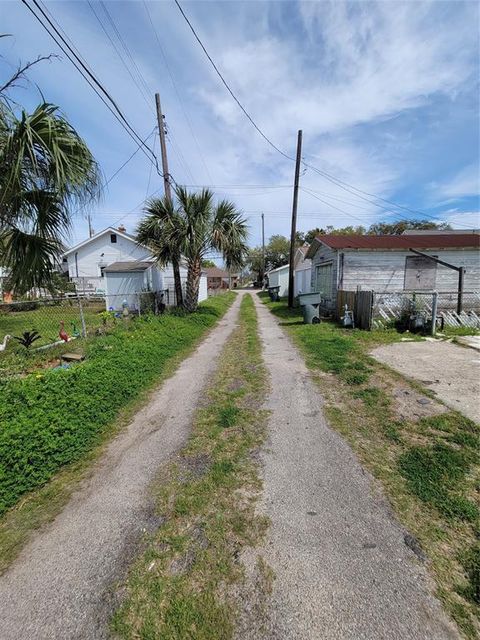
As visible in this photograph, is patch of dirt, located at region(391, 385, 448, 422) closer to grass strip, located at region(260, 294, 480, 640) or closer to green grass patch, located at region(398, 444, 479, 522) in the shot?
grass strip, located at region(260, 294, 480, 640)

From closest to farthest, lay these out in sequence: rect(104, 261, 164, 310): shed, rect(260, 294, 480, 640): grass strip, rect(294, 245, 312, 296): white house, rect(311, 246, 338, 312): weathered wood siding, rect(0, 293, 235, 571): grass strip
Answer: rect(260, 294, 480, 640): grass strip < rect(0, 293, 235, 571): grass strip < rect(311, 246, 338, 312): weathered wood siding < rect(104, 261, 164, 310): shed < rect(294, 245, 312, 296): white house

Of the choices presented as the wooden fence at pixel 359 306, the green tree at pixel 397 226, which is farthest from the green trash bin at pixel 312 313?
the green tree at pixel 397 226

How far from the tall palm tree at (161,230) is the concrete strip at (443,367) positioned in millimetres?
7857

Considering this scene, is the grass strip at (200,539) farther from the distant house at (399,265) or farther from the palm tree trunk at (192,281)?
the distant house at (399,265)

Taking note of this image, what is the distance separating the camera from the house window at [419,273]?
12844 millimetres

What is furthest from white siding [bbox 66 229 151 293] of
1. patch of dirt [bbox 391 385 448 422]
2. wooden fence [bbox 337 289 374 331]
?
patch of dirt [bbox 391 385 448 422]

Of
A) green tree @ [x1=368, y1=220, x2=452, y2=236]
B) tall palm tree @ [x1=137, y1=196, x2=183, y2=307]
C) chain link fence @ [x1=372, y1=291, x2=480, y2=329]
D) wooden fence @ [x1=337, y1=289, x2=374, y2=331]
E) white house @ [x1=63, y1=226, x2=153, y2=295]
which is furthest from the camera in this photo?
green tree @ [x1=368, y1=220, x2=452, y2=236]

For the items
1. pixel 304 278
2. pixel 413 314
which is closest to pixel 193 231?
pixel 413 314

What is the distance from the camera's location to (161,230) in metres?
11.6

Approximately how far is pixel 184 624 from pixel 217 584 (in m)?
0.27

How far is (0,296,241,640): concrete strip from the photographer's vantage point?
1634 millimetres

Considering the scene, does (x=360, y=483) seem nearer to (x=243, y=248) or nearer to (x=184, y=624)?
(x=184, y=624)

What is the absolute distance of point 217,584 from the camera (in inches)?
70.9

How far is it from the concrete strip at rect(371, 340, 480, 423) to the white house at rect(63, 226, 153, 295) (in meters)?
20.9
